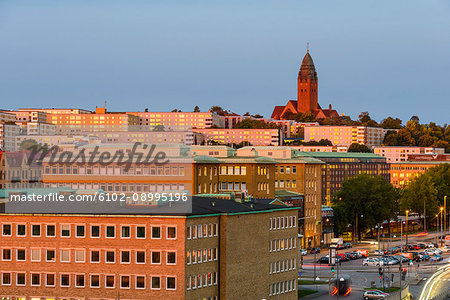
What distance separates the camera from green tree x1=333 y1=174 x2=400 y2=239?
547ft

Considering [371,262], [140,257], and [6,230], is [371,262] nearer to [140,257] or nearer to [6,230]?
[140,257]

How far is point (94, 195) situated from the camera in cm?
8088

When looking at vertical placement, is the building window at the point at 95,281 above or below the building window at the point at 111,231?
below

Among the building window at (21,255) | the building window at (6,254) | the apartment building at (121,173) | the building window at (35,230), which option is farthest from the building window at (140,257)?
the apartment building at (121,173)

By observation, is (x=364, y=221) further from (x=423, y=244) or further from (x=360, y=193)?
(x=423, y=244)

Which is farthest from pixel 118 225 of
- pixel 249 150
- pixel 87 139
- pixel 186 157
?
pixel 249 150

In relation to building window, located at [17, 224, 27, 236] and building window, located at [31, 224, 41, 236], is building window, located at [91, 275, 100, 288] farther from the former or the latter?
building window, located at [17, 224, 27, 236]

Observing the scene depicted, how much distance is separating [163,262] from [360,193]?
10076 cm

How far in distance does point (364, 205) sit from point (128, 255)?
100860 millimetres

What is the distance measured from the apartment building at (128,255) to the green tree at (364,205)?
89.4m

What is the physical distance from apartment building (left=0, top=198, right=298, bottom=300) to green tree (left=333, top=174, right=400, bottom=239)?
89.4 m

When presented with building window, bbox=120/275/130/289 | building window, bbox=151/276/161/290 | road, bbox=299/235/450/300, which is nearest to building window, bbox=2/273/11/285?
building window, bbox=120/275/130/289

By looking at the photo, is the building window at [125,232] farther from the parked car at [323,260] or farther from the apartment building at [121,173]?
the parked car at [323,260]

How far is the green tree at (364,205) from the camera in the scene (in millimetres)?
166750
